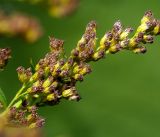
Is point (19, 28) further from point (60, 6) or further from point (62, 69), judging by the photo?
point (62, 69)

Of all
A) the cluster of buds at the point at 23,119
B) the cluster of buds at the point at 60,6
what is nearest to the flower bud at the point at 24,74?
the cluster of buds at the point at 23,119

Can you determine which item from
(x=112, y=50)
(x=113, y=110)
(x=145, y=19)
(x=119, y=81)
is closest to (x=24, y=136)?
(x=112, y=50)

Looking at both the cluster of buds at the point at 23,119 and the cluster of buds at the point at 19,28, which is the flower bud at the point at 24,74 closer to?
the cluster of buds at the point at 23,119

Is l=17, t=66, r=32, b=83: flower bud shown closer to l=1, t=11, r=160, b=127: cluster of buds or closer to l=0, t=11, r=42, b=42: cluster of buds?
l=1, t=11, r=160, b=127: cluster of buds

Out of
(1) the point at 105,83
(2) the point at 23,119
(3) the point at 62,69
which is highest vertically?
(1) the point at 105,83

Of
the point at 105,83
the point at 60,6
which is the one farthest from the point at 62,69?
the point at 105,83

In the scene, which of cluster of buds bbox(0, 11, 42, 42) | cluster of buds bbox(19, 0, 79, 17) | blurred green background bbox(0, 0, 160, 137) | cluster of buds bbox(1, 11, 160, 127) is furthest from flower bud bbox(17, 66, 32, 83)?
blurred green background bbox(0, 0, 160, 137)
